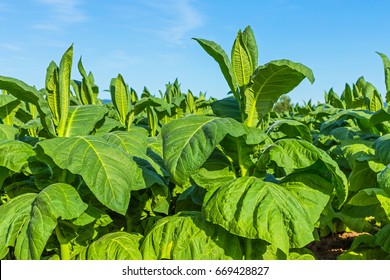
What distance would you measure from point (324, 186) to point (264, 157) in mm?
396

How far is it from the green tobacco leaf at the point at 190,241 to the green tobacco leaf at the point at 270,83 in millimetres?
670

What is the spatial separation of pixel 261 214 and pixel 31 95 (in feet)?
Answer: 4.66

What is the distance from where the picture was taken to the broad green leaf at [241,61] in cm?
300

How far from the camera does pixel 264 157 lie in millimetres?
2852

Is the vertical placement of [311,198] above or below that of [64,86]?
below

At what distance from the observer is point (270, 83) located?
290 centimetres

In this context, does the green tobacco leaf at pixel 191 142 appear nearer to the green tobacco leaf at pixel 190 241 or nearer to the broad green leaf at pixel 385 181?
the green tobacco leaf at pixel 190 241

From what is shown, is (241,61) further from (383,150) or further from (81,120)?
(383,150)

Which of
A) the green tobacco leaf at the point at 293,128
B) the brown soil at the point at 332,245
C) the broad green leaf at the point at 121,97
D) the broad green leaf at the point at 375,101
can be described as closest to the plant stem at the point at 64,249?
the green tobacco leaf at the point at 293,128

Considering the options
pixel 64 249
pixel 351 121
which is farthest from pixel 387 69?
pixel 64 249

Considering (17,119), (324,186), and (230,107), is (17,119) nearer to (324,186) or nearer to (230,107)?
(230,107)

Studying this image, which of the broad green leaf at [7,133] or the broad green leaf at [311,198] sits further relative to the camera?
the broad green leaf at [7,133]

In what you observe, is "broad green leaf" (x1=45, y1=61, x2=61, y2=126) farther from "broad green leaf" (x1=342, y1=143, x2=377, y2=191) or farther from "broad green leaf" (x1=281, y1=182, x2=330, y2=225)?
"broad green leaf" (x1=342, y1=143, x2=377, y2=191)
